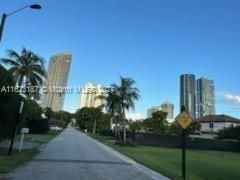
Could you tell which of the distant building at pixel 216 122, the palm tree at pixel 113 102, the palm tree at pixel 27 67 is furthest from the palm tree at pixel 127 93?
the distant building at pixel 216 122

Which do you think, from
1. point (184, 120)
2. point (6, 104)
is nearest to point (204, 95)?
point (6, 104)

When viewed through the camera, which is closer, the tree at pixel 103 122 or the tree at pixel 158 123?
the tree at pixel 158 123

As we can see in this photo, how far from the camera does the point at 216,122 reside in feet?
352

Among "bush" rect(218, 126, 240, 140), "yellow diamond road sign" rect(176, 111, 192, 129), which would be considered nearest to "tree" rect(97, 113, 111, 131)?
"bush" rect(218, 126, 240, 140)

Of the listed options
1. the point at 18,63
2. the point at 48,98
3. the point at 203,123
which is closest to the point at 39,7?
the point at 18,63

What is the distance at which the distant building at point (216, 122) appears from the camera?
345 feet

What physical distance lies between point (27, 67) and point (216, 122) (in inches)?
2943

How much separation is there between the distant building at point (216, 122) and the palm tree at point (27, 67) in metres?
68.1

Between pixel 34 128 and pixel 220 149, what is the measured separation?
36.7 m

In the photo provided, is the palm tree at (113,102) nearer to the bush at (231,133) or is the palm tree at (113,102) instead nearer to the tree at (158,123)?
the bush at (231,133)

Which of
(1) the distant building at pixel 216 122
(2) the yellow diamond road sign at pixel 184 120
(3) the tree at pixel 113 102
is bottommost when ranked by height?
(2) the yellow diamond road sign at pixel 184 120

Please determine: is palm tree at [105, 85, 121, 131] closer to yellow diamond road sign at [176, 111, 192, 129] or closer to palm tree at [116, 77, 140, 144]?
palm tree at [116, 77, 140, 144]

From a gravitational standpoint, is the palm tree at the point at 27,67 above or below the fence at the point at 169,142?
above

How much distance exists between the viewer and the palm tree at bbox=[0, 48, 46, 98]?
43844mm
